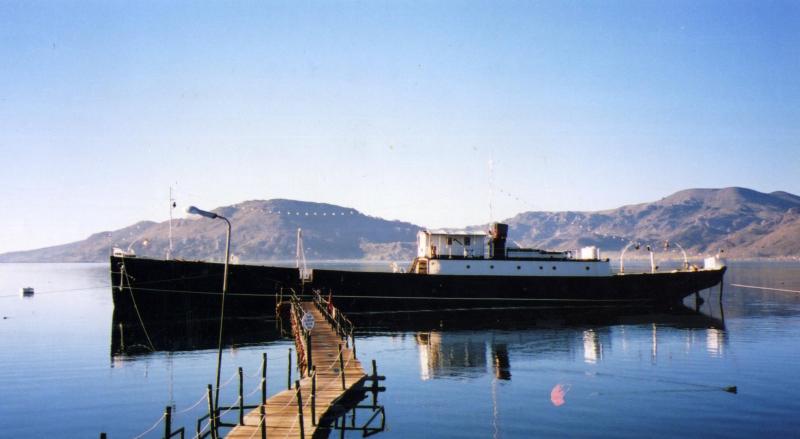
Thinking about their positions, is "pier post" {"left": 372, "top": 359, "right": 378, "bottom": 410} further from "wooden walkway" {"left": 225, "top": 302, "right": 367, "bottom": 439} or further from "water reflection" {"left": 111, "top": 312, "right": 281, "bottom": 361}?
"water reflection" {"left": 111, "top": 312, "right": 281, "bottom": 361}

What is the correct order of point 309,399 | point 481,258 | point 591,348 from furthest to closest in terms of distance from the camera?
point 481,258 < point 591,348 < point 309,399

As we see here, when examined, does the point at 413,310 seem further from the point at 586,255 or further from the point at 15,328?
the point at 15,328

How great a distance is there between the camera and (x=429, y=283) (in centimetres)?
5738

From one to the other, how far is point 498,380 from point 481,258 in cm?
2828

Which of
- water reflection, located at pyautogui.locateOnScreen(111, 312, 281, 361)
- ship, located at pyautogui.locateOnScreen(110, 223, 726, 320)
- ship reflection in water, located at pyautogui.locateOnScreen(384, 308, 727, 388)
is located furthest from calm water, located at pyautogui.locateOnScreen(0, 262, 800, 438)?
ship, located at pyautogui.locateOnScreen(110, 223, 726, 320)

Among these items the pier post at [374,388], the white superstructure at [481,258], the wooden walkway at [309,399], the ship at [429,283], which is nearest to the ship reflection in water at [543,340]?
the ship at [429,283]

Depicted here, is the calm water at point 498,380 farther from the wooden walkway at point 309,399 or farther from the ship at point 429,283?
the ship at point 429,283

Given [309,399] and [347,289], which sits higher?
[347,289]

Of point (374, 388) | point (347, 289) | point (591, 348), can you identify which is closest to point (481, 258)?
point (347, 289)

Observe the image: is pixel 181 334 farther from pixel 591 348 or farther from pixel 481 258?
pixel 591 348

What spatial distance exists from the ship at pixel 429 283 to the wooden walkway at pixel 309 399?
22934 mm

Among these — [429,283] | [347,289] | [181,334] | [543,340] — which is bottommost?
[543,340]

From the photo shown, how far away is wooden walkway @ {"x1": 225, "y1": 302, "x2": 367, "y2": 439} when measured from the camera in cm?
1900

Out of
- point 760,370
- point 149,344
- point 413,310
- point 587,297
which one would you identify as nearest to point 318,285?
point 413,310
